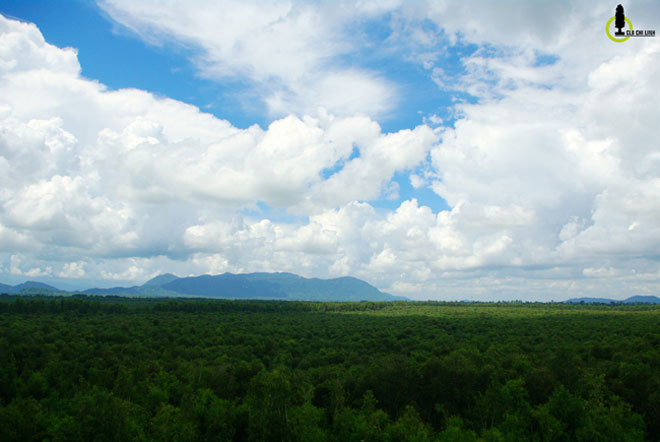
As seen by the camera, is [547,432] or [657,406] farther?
[657,406]

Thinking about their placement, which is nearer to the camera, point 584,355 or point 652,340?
point 584,355

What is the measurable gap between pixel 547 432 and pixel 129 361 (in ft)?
177

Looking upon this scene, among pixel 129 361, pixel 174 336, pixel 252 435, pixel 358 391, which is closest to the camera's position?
pixel 252 435

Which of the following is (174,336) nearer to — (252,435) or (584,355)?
(252,435)

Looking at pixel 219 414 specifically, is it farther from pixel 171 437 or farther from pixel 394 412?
pixel 394 412

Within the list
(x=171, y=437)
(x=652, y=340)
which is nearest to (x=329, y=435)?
(x=171, y=437)

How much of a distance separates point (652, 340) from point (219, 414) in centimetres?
7072

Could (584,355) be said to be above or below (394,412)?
above

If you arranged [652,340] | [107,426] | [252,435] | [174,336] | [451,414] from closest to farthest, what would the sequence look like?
[107,426] < [252,435] < [451,414] < [652,340] < [174,336]

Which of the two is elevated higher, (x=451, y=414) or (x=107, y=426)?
(x=107, y=426)

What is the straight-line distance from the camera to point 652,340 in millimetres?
Result: 65562

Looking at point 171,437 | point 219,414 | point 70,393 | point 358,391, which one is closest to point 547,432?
point 358,391

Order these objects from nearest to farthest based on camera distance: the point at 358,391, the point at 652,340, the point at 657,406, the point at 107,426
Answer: the point at 107,426, the point at 657,406, the point at 358,391, the point at 652,340

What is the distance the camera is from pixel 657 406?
3628 cm
